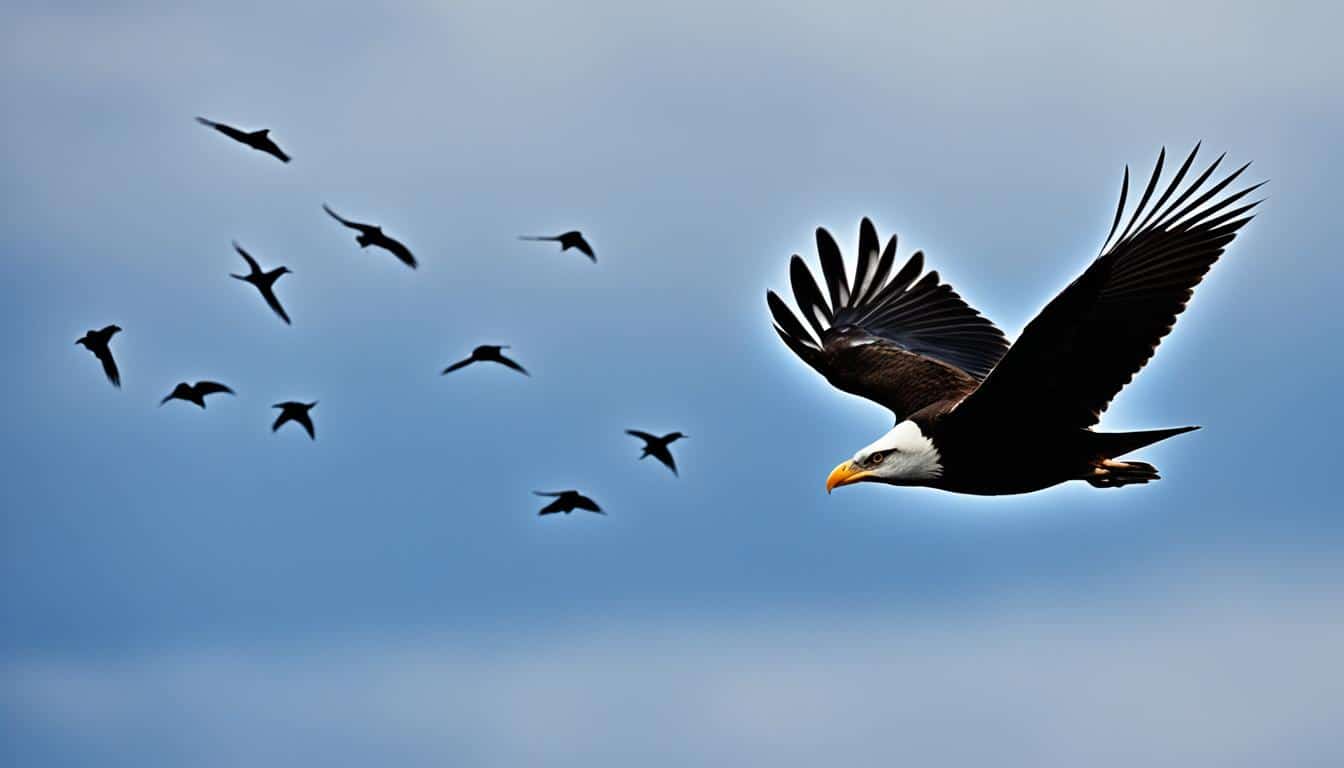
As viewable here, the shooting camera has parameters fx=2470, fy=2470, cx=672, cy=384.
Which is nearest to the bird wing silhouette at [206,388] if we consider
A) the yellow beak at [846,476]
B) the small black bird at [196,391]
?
the small black bird at [196,391]

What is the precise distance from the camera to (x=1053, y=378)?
874 inches

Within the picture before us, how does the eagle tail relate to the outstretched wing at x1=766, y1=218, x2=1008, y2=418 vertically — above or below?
below

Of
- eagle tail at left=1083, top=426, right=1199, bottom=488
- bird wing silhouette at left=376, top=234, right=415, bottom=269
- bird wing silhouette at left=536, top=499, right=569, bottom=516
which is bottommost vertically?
eagle tail at left=1083, top=426, right=1199, bottom=488

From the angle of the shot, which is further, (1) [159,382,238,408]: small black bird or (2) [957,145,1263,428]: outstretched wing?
(1) [159,382,238,408]: small black bird

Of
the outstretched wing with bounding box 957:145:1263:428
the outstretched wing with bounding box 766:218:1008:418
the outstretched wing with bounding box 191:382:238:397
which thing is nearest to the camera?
the outstretched wing with bounding box 957:145:1263:428

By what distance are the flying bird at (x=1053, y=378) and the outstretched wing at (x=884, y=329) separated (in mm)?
33

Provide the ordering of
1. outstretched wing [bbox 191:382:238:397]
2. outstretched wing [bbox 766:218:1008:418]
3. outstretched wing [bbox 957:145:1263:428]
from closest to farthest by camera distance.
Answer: outstretched wing [bbox 957:145:1263:428] < outstretched wing [bbox 766:218:1008:418] < outstretched wing [bbox 191:382:238:397]

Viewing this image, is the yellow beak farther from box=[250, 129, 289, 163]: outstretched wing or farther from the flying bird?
box=[250, 129, 289, 163]: outstretched wing

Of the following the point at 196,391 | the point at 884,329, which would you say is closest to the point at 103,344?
the point at 196,391

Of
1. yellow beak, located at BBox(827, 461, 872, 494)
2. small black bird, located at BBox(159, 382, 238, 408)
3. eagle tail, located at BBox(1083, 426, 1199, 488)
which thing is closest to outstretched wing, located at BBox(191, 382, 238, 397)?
small black bird, located at BBox(159, 382, 238, 408)

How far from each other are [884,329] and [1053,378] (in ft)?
18.1

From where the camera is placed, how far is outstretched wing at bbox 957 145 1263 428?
70.3ft

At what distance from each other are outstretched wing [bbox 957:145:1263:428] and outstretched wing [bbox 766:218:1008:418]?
3.24 metres

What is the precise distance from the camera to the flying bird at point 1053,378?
21.6 m
